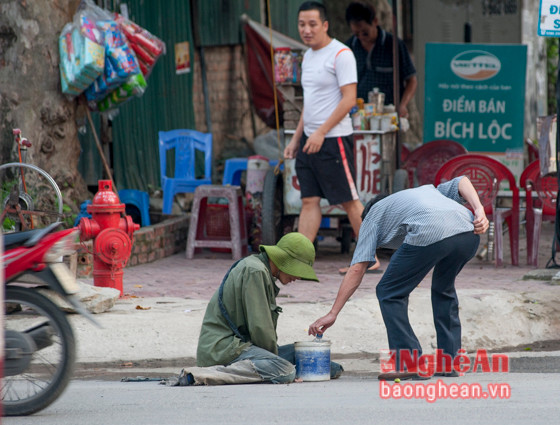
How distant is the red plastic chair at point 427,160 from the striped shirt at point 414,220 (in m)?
5.08

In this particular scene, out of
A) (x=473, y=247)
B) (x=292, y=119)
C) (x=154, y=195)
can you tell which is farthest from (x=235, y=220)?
(x=473, y=247)

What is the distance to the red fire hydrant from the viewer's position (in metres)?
7.25

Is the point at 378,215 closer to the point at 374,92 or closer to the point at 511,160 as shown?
the point at 374,92

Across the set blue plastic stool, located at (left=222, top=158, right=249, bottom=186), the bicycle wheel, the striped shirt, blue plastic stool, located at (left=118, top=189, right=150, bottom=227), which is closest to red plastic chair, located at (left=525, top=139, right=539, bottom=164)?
blue plastic stool, located at (left=222, top=158, right=249, bottom=186)

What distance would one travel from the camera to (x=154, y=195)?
12789 millimetres

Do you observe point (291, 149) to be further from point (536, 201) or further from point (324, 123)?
point (536, 201)

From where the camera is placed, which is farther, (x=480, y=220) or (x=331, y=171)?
(x=331, y=171)

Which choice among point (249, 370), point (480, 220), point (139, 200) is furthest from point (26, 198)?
point (480, 220)

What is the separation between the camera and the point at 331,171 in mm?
8461

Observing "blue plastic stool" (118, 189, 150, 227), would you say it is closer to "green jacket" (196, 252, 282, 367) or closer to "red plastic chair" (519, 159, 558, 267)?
"red plastic chair" (519, 159, 558, 267)

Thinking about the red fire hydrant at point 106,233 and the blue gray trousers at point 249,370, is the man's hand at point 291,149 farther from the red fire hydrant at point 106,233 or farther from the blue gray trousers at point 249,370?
the blue gray trousers at point 249,370

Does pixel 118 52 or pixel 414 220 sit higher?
pixel 118 52

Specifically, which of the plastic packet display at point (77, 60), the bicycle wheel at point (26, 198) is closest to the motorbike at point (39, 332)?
the bicycle wheel at point (26, 198)

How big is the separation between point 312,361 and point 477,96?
716 cm
